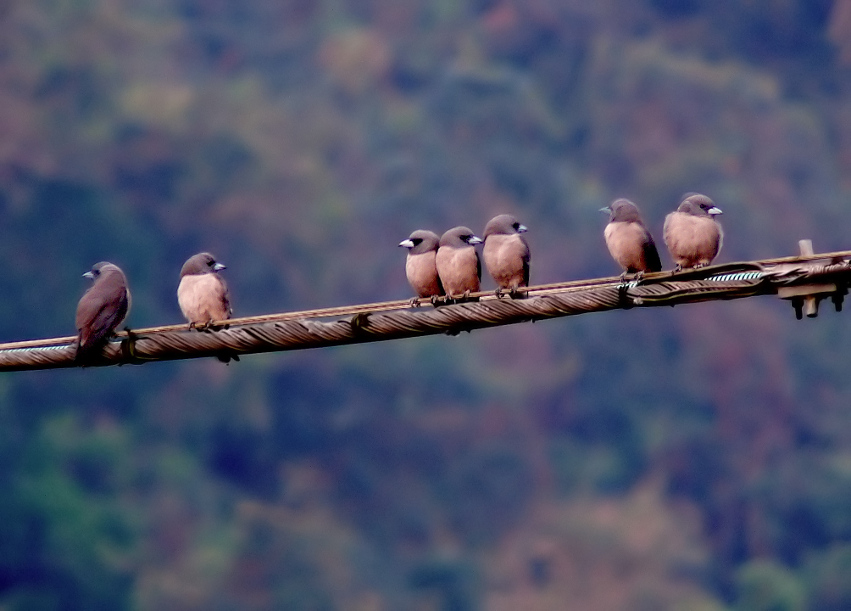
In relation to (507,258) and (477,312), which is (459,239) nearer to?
(507,258)

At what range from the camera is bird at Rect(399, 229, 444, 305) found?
10703 millimetres

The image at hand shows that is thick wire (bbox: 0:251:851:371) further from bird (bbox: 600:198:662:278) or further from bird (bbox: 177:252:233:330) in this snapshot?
bird (bbox: 177:252:233:330)

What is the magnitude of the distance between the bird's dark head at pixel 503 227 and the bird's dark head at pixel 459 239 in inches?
6.7

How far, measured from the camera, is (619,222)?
33.7 feet

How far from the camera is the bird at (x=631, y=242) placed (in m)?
10.2

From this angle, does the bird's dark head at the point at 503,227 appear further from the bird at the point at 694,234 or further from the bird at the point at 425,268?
the bird at the point at 694,234

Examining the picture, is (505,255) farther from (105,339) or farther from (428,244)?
(105,339)

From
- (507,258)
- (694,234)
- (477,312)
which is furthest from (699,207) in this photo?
(477,312)

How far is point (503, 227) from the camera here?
34.9 ft

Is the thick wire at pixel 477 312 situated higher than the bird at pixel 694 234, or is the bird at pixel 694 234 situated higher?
the bird at pixel 694 234

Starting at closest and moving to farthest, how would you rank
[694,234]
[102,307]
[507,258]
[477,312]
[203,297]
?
[477,312], [102,307], [694,234], [507,258], [203,297]

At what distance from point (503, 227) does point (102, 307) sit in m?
3.16

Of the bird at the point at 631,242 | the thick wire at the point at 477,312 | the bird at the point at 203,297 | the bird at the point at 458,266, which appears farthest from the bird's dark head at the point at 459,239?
the thick wire at the point at 477,312

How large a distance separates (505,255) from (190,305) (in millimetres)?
2485
